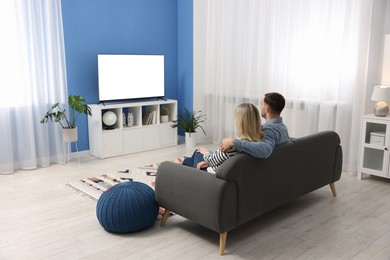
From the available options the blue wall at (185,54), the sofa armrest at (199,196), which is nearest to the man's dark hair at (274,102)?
the sofa armrest at (199,196)

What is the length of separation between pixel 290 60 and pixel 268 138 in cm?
234

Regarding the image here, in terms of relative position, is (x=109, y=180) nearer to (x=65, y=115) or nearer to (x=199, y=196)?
(x=65, y=115)

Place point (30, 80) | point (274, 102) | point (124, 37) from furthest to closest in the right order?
point (124, 37) → point (30, 80) → point (274, 102)

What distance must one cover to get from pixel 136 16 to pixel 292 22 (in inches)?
86.8

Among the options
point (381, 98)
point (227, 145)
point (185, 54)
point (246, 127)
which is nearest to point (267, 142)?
point (246, 127)

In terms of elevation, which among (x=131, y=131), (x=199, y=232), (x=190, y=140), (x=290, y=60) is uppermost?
(x=290, y=60)

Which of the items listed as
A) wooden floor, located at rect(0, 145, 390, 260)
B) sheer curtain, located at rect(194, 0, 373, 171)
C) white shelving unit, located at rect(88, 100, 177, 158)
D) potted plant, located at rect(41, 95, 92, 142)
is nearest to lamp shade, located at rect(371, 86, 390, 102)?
sheer curtain, located at rect(194, 0, 373, 171)

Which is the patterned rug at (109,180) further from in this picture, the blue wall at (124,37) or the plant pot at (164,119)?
the plant pot at (164,119)

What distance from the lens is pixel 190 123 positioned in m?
5.83

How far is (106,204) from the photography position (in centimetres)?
286

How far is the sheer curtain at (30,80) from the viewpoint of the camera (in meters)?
4.40

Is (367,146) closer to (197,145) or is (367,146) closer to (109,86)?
(197,145)

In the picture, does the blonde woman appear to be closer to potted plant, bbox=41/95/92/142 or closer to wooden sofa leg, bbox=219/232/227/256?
wooden sofa leg, bbox=219/232/227/256

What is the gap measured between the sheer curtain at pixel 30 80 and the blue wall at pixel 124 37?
252mm
